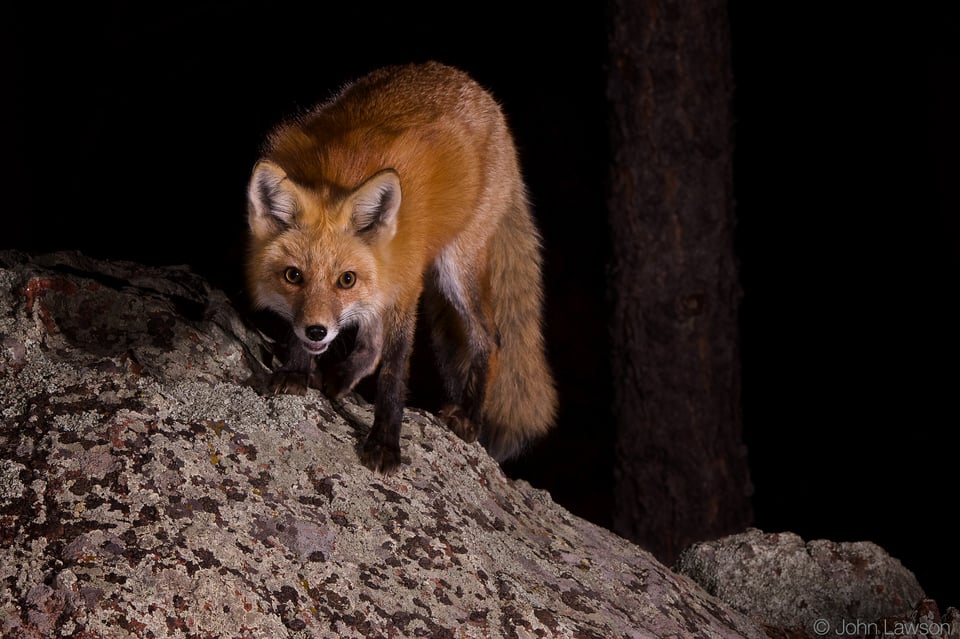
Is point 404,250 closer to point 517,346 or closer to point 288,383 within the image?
point 288,383

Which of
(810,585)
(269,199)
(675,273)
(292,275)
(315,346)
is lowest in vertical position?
(810,585)

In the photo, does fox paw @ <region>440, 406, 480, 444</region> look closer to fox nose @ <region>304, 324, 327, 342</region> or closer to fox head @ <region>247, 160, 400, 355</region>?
fox head @ <region>247, 160, 400, 355</region>

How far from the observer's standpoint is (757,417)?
547 cm

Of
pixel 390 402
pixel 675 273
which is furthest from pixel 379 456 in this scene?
pixel 675 273

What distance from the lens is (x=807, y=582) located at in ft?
8.77

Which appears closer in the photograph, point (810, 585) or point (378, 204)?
point (378, 204)

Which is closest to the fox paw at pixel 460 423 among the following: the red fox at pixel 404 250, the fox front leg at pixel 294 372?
the red fox at pixel 404 250

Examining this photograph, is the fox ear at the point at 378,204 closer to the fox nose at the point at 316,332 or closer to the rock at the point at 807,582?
the fox nose at the point at 316,332

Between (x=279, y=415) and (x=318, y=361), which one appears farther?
(x=318, y=361)

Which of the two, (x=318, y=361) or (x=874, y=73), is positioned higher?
(x=874, y=73)

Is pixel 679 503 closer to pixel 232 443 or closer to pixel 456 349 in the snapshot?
pixel 456 349

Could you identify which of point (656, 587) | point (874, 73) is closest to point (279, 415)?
point (656, 587)

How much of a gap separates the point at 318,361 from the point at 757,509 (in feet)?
10.7

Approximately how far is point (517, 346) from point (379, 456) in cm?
115
